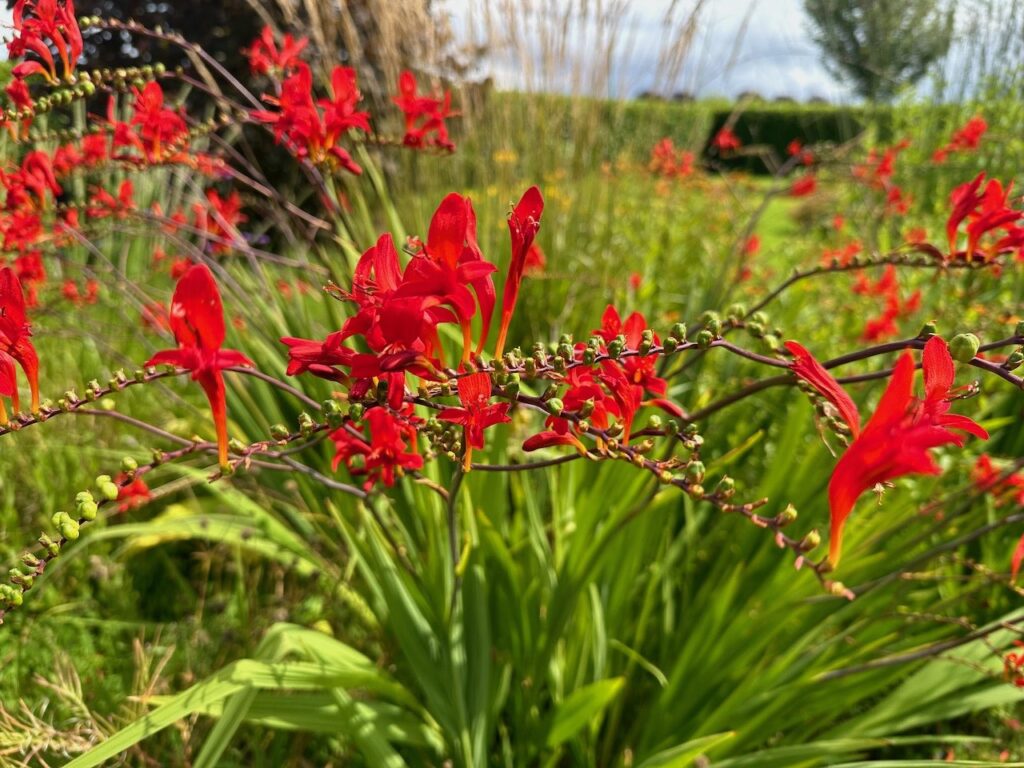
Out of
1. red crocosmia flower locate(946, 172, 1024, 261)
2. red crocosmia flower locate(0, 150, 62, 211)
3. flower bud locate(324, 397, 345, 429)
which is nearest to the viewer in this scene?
flower bud locate(324, 397, 345, 429)

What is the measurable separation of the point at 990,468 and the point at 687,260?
2.79 meters

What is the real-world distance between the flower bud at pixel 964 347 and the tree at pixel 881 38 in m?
2.81

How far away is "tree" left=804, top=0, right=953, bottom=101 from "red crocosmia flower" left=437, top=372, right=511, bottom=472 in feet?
9.86

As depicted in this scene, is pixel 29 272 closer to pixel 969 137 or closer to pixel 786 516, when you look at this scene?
pixel 786 516

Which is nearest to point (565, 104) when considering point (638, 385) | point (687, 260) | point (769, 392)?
point (687, 260)

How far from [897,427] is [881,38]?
11.9 ft

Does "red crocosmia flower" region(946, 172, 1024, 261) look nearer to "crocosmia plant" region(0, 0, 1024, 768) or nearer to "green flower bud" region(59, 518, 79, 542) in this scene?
"crocosmia plant" region(0, 0, 1024, 768)

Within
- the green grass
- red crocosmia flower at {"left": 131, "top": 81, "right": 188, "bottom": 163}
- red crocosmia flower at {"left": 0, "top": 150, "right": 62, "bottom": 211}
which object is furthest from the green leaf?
red crocosmia flower at {"left": 0, "top": 150, "right": 62, "bottom": 211}

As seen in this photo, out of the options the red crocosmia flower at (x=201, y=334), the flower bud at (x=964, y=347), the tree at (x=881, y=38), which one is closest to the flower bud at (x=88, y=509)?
the red crocosmia flower at (x=201, y=334)

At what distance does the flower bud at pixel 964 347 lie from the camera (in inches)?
26.5

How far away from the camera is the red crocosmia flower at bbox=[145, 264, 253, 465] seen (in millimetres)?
622

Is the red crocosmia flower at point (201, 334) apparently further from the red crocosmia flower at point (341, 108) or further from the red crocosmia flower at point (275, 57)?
the red crocosmia flower at point (275, 57)

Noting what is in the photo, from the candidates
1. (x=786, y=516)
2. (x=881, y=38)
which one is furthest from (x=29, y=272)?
(x=881, y=38)

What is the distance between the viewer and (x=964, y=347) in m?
0.67
